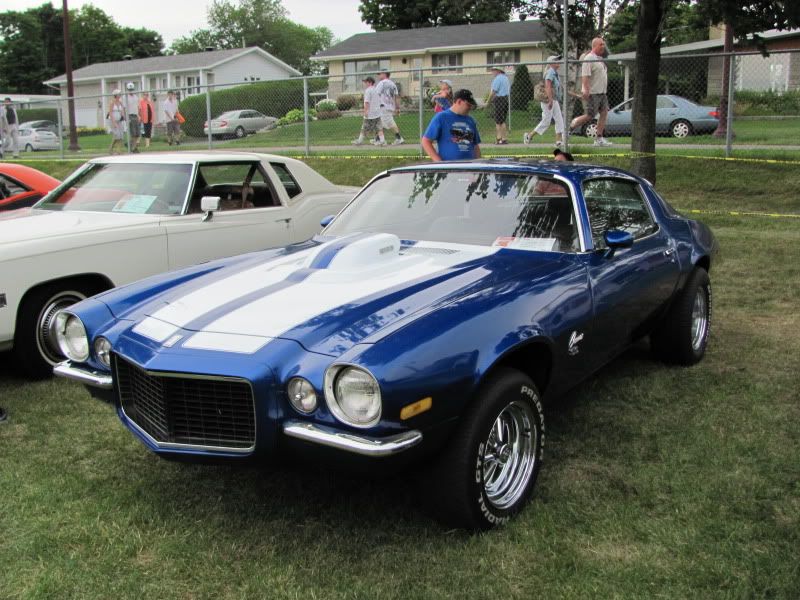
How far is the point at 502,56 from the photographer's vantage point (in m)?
44.0

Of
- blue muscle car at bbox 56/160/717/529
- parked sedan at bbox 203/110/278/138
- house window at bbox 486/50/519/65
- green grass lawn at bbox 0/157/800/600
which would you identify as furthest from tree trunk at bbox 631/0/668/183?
house window at bbox 486/50/519/65

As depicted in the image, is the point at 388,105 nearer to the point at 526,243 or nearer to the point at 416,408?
the point at 526,243

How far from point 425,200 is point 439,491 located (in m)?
2.01

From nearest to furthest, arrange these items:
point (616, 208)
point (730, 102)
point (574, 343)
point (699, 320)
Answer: point (574, 343)
point (616, 208)
point (699, 320)
point (730, 102)

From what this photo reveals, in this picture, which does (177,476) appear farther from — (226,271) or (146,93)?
(146,93)

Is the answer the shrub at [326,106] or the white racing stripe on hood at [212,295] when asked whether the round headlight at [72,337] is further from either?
the shrub at [326,106]

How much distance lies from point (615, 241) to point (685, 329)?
52.3 inches

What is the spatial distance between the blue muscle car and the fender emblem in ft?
0.03

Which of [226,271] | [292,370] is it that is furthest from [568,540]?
[226,271]

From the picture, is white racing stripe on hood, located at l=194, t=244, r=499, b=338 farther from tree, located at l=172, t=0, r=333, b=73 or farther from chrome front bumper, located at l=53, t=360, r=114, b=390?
tree, located at l=172, t=0, r=333, b=73

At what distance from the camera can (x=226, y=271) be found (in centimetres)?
404

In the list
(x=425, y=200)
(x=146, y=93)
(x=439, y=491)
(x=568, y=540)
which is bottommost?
(x=568, y=540)

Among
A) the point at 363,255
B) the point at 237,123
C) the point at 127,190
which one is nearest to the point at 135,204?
the point at 127,190

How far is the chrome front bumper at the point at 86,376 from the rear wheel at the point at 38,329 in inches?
53.5
